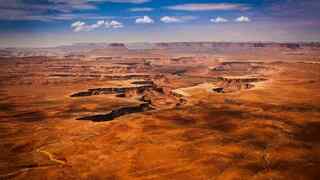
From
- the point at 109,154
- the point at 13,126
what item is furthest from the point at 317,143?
the point at 13,126

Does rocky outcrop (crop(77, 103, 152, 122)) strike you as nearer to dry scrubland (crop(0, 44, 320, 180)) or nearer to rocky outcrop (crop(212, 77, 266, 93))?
dry scrubland (crop(0, 44, 320, 180))

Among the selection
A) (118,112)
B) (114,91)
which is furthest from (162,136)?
(114,91)

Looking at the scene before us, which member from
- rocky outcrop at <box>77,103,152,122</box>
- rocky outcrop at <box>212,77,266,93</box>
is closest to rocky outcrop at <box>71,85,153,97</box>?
rocky outcrop at <box>77,103,152,122</box>

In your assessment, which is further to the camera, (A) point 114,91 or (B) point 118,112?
(A) point 114,91

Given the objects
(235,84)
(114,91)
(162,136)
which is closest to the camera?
(162,136)

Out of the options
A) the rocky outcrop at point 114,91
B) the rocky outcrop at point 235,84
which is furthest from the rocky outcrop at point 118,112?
the rocky outcrop at point 235,84

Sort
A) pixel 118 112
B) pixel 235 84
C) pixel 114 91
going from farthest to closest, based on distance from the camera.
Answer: pixel 235 84 → pixel 114 91 → pixel 118 112

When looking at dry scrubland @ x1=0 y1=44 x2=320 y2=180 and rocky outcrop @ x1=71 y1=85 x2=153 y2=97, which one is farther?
rocky outcrop @ x1=71 y1=85 x2=153 y2=97

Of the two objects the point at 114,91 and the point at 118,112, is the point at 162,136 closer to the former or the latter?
the point at 118,112

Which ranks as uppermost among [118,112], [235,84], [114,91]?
[114,91]

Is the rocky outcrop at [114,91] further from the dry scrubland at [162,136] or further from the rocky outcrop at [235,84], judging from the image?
the rocky outcrop at [235,84]

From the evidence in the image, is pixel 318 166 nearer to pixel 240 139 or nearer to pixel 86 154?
pixel 240 139
